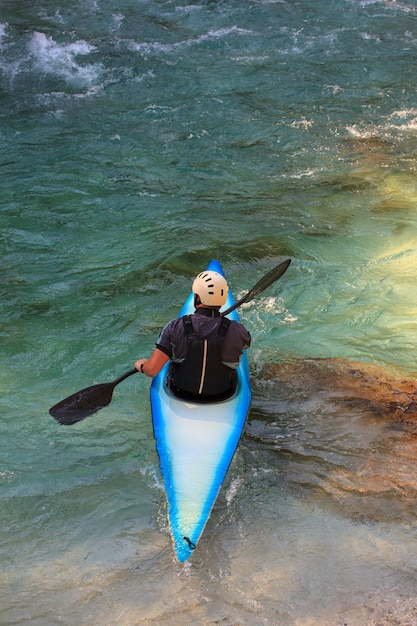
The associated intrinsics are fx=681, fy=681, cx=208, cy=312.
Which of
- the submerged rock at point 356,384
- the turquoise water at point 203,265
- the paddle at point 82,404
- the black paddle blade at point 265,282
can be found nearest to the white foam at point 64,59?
the turquoise water at point 203,265

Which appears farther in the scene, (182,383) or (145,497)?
(182,383)

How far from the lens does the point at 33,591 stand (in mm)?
3596

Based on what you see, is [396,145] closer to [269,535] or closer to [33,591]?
[269,535]

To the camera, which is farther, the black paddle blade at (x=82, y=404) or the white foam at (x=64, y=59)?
the white foam at (x=64, y=59)

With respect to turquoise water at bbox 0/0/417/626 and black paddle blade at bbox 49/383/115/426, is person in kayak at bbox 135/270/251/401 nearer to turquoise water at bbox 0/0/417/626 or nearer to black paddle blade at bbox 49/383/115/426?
black paddle blade at bbox 49/383/115/426

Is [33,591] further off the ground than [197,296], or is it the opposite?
[197,296]

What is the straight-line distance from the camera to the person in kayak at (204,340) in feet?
14.0

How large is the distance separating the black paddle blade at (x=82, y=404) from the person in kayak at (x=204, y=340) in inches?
16.1

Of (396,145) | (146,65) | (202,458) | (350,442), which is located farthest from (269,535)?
(146,65)

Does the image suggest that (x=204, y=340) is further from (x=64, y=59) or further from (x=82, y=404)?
(x=64, y=59)

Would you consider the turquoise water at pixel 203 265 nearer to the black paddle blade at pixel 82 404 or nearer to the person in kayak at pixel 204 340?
the black paddle blade at pixel 82 404

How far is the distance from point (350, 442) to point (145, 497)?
1438mm

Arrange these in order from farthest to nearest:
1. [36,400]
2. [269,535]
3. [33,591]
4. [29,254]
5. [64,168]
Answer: [64,168]
[29,254]
[36,400]
[269,535]
[33,591]

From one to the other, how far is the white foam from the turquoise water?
49 mm
